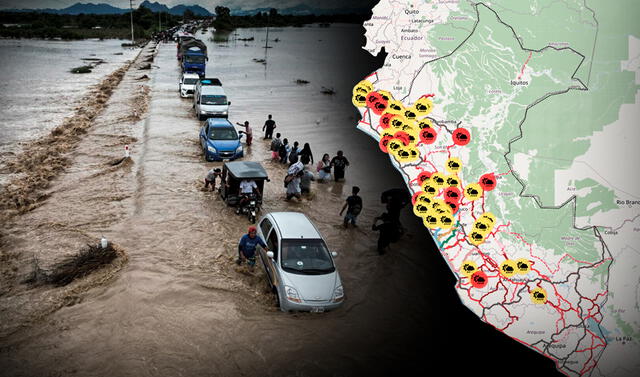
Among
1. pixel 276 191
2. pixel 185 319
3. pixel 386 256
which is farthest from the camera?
pixel 276 191

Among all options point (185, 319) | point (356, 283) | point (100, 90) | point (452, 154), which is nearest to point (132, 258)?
point (185, 319)

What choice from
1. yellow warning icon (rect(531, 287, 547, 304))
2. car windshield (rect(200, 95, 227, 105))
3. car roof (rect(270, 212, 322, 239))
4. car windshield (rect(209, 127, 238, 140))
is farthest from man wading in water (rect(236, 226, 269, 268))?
car windshield (rect(200, 95, 227, 105))

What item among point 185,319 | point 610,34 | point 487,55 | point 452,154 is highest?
point 610,34

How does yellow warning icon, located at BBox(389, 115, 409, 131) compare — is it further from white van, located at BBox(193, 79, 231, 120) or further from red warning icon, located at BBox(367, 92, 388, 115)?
white van, located at BBox(193, 79, 231, 120)

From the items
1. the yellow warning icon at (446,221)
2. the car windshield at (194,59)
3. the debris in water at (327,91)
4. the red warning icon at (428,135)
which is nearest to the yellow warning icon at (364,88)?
the red warning icon at (428,135)

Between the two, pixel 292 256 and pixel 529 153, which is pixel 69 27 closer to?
pixel 292 256

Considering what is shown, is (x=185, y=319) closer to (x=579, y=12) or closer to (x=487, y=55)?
(x=487, y=55)

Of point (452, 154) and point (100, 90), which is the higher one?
point (452, 154)
